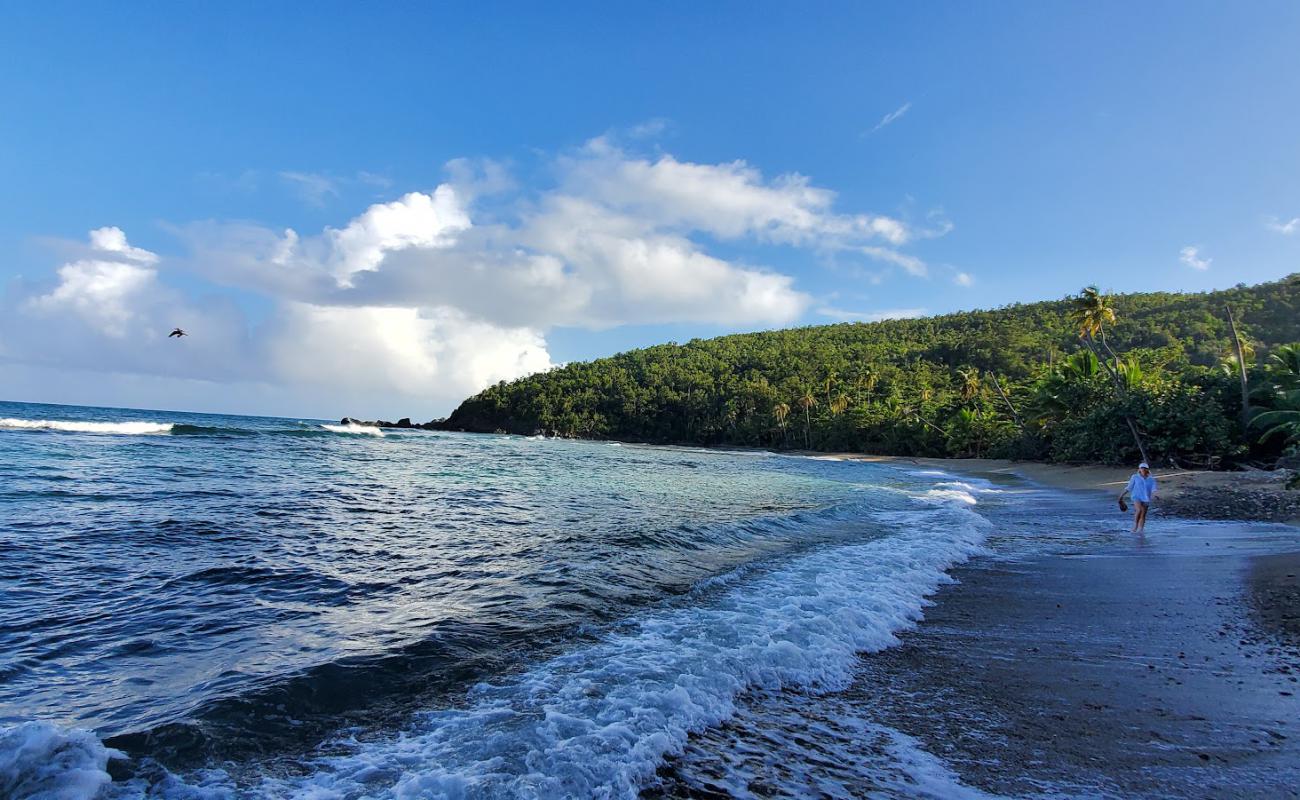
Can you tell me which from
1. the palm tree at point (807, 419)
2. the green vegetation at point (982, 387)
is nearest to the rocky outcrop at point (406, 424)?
the green vegetation at point (982, 387)

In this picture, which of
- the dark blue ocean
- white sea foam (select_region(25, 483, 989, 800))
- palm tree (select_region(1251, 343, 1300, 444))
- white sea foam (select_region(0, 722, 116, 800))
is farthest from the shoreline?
white sea foam (select_region(0, 722, 116, 800))

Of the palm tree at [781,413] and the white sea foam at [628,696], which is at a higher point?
the palm tree at [781,413]

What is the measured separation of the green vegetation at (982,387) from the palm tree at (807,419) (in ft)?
1.24

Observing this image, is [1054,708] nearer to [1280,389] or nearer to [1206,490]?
[1206,490]

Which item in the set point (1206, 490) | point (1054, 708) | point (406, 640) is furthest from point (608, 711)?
point (1206, 490)

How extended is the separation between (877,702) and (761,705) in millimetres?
878

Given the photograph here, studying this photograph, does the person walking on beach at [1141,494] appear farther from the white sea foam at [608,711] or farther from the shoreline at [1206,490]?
the white sea foam at [608,711]

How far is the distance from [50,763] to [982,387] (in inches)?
3252

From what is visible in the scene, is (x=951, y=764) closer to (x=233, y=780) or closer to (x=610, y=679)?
(x=610, y=679)

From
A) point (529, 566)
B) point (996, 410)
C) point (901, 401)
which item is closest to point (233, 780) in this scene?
point (529, 566)

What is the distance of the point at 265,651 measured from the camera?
211 inches

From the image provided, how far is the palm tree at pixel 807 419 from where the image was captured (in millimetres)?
88562

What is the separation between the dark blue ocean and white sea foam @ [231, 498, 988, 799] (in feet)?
0.07

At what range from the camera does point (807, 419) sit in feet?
294
